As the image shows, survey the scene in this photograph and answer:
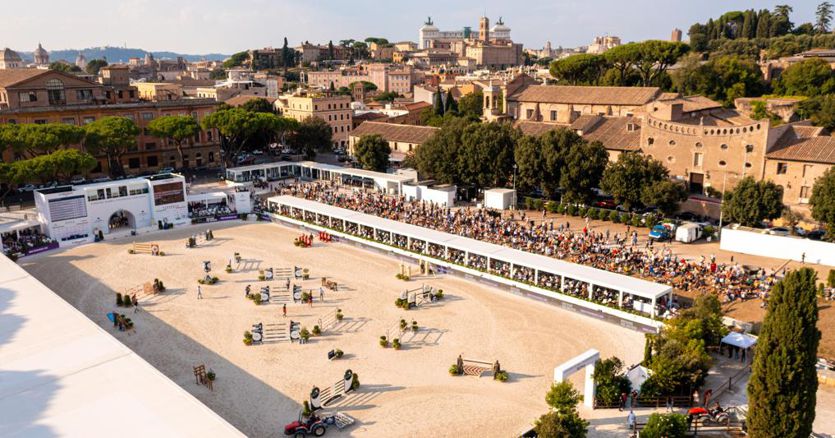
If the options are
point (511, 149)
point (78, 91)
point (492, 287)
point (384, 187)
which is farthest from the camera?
point (78, 91)

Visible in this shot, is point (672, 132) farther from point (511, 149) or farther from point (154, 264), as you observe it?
point (154, 264)

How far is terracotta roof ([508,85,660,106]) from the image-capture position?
2557 inches

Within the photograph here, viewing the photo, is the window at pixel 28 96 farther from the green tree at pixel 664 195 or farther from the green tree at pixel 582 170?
the green tree at pixel 664 195

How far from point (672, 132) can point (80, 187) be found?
4337cm

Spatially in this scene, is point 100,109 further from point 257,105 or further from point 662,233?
point 662,233

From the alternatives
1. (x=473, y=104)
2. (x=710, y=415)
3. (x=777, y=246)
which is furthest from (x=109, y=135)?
(x=473, y=104)

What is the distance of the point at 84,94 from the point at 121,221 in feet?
81.9

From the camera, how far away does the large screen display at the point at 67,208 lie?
40312mm

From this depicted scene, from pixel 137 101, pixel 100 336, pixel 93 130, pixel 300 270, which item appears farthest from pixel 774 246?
pixel 137 101

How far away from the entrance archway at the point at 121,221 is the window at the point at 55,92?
77.7ft

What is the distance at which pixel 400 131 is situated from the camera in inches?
2726

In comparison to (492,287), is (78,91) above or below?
above

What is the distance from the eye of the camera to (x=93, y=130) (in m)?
54.2

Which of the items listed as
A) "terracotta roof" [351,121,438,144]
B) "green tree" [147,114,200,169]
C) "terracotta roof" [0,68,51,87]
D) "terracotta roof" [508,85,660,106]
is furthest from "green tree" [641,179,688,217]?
"terracotta roof" [0,68,51,87]
